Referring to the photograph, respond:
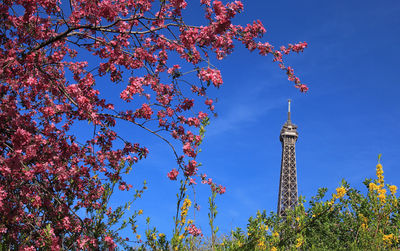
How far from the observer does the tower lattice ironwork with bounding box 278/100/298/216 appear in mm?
56250

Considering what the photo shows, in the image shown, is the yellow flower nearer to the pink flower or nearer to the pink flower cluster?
the pink flower cluster

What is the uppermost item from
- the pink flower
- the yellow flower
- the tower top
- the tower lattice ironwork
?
the tower top

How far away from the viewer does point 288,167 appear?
196 feet

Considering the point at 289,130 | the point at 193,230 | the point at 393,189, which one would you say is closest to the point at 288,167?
the point at 289,130

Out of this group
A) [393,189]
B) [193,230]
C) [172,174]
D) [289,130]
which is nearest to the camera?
[193,230]

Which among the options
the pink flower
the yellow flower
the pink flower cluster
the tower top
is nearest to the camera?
the pink flower cluster

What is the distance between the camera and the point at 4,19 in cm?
854

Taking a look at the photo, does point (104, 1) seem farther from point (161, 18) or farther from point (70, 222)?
point (70, 222)

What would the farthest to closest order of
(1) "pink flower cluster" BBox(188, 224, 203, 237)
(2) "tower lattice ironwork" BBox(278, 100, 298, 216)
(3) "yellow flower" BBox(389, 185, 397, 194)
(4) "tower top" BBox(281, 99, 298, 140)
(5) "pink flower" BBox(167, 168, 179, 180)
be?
1. (4) "tower top" BBox(281, 99, 298, 140)
2. (2) "tower lattice ironwork" BBox(278, 100, 298, 216)
3. (5) "pink flower" BBox(167, 168, 179, 180)
4. (3) "yellow flower" BBox(389, 185, 397, 194)
5. (1) "pink flower cluster" BBox(188, 224, 203, 237)

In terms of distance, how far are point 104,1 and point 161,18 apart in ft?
3.20

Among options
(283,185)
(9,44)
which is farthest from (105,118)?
(283,185)

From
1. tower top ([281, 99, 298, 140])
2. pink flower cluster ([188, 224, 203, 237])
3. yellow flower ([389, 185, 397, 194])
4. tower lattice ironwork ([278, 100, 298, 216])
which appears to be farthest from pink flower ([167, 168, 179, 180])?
tower top ([281, 99, 298, 140])

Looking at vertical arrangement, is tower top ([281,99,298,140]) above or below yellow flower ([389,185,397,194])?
above

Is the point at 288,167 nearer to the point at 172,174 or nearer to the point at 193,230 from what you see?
the point at 172,174
